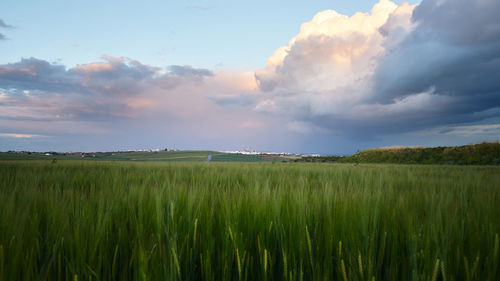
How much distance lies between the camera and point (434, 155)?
59.2 feet

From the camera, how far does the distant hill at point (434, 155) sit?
49.6 feet

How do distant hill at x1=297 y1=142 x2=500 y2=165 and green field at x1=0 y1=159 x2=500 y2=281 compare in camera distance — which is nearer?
green field at x1=0 y1=159 x2=500 y2=281

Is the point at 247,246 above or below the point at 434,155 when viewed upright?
below

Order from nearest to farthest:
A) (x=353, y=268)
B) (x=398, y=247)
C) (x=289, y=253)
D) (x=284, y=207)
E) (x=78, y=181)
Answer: (x=353, y=268), (x=289, y=253), (x=398, y=247), (x=284, y=207), (x=78, y=181)

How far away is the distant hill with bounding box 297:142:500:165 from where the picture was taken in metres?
15.1

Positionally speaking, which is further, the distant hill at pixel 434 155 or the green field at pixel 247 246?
the distant hill at pixel 434 155

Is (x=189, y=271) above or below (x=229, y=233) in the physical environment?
below

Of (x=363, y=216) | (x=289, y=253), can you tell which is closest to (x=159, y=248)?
(x=289, y=253)

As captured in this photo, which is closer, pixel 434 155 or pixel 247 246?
pixel 247 246

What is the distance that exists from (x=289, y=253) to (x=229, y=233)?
236 millimetres

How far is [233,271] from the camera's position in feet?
3.05

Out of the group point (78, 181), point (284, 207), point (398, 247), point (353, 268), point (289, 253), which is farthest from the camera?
point (78, 181)

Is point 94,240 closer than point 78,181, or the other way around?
point 94,240

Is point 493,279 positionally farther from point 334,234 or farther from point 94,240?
point 94,240
